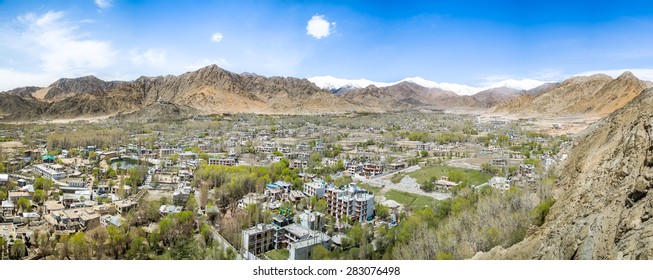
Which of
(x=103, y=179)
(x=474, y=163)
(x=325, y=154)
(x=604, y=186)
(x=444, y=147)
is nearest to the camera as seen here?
(x=604, y=186)

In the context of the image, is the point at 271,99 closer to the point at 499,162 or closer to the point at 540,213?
the point at 499,162

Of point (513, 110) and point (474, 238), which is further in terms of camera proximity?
point (513, 110)

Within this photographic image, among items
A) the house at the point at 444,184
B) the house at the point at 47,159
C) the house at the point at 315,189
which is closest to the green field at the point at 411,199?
the house at the point at 444,184

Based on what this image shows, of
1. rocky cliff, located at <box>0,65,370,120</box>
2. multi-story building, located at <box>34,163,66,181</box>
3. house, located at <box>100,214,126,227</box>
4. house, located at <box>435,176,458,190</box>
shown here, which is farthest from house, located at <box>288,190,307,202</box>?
rocky cliff, located at <box>0,65,370,120</box>

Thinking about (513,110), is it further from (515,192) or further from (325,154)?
(515,192)

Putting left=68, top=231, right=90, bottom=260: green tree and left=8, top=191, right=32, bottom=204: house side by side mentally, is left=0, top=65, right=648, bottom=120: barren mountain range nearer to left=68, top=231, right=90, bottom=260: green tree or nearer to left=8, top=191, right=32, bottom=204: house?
left=8, top=191, right=32, bottom=204: house
